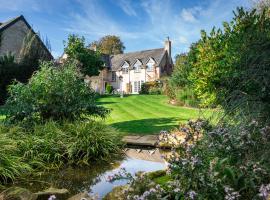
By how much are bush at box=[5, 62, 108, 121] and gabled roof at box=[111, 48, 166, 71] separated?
40174 millimetres

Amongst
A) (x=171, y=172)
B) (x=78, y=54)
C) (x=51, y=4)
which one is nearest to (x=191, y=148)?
(x=171, y=172)

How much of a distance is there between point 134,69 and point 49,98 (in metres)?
43.4

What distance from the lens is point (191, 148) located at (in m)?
3.98

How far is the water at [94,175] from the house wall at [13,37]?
2547cm

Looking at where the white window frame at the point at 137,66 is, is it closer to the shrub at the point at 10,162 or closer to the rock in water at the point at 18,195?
the shrub at the point at 10,162

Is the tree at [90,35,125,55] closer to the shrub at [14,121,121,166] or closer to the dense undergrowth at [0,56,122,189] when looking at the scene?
the dense undergrowth at [0,56,122,189]

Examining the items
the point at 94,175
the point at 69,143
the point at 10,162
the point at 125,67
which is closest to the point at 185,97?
the point at 69,143

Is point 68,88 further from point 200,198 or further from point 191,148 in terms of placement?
point 200,198

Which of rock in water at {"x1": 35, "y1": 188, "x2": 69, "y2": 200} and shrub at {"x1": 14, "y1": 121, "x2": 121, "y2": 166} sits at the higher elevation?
shrub at {"x1": 14, "y1": 121, "x2": 121, "y2": 166}

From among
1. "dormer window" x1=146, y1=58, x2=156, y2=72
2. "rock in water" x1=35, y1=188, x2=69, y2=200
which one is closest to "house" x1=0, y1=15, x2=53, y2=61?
"dormer window" x1=146, y1=58, x2=156, y2=72

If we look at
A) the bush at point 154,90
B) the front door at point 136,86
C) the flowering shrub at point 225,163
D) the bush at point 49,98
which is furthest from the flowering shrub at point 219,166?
the front door at point 136,86

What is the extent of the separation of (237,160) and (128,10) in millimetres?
8929

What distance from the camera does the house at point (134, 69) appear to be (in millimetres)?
50125

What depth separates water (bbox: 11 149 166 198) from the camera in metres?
5.78
